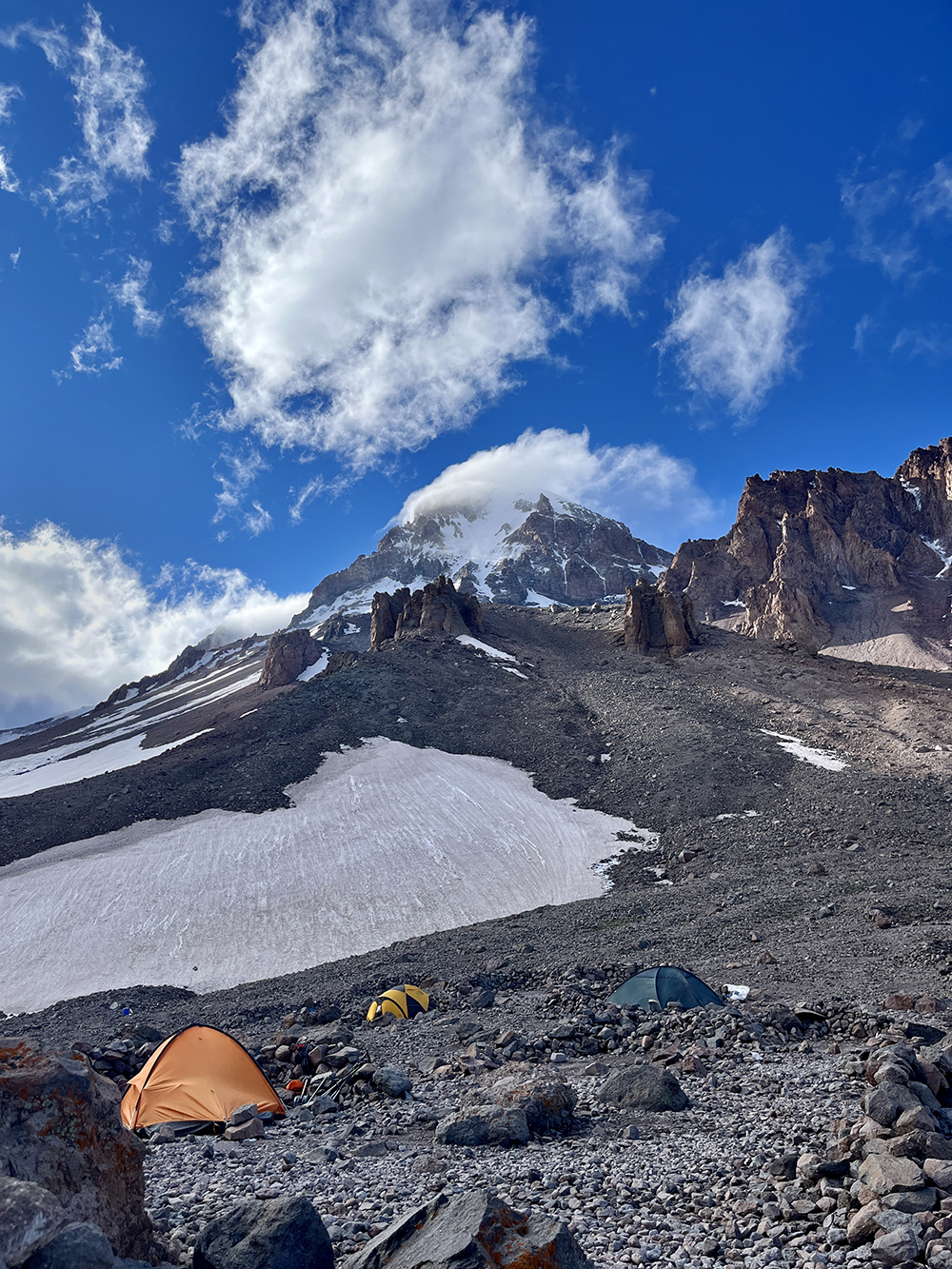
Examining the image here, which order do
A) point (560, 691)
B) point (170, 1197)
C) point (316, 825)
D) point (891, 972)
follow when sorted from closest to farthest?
point (170, 1197) → point (891, 972) → point (316, 825) → point (560, 691)

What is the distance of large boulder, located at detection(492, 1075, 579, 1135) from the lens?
892cm

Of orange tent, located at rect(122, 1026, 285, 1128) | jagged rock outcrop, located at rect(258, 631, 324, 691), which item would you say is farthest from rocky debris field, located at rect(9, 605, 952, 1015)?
jagged rock outcrop, located at rect(258, 631, 324, 691)

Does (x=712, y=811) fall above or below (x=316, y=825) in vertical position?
below

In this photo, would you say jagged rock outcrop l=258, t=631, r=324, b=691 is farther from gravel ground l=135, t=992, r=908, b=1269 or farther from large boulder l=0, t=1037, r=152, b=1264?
large boulder l=0, t=1037, r=152, b=1264

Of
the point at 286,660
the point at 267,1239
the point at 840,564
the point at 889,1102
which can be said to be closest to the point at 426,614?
the point at 286,660

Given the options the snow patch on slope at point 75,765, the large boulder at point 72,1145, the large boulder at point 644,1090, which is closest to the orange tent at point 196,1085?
the large boulder at point 644,1090

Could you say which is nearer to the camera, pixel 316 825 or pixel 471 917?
pixel 471 917

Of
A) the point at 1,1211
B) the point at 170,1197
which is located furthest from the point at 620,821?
the point at 1,1211

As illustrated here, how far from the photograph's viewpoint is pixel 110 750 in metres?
92.8

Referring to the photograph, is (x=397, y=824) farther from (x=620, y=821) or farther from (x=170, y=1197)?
(x=170, y=1197)

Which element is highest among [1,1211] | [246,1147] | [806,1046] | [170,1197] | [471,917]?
[1,1211]

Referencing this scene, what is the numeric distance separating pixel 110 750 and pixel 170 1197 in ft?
328

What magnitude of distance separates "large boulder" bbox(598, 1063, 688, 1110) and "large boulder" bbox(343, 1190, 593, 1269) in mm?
5532

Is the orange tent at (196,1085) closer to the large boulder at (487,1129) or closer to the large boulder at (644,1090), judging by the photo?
the large boulder at (487,1129)
